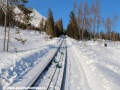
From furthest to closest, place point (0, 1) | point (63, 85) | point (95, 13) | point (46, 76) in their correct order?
1. point (95, 13)
2. point (0, 1)
3. point (46, 76)
4. point (63, 85)

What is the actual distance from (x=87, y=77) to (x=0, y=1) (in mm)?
19459

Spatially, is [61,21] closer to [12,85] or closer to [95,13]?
[95,13]

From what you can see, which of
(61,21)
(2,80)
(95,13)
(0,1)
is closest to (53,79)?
(2,80)

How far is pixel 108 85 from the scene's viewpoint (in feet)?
28.5

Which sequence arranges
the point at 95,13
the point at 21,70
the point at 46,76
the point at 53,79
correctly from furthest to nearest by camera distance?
the point at 95,13, the point at 21,70, the point at 46,76, the point at 53,79

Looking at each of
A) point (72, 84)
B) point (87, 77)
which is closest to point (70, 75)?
point (87, 77)

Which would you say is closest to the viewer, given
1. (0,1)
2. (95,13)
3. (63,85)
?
(63,85)

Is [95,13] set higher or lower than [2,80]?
higher

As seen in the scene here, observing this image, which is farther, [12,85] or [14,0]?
[14,0]

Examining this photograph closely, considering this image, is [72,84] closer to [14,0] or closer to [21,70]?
[21,70]

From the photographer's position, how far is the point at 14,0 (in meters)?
27.8

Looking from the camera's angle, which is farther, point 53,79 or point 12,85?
point 53,79

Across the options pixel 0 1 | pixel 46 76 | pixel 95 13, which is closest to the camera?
pixel 46 76

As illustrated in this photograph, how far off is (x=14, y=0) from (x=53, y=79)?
64.0 feet
